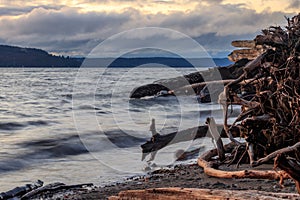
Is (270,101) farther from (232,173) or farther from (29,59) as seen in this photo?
(29,59)

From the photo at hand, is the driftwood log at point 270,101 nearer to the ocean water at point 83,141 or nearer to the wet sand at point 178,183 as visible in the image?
the wet sand at point 178,183

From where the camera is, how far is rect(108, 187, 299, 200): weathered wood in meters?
3.88

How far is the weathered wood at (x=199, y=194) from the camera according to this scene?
12.7 ft

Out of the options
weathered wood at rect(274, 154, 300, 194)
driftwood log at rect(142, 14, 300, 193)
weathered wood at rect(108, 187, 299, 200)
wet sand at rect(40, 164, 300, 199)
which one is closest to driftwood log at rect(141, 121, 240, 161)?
wet sand at rect(40, 164, 300, 199)

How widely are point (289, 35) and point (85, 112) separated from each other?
54.7ft

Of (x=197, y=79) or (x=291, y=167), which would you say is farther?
(x=197, y=79)

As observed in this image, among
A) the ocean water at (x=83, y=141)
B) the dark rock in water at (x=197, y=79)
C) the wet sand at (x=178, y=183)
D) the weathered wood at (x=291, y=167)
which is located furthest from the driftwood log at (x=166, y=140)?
the dark rock in water at (x=197, y=79)

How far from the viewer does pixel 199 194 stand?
13.5ft

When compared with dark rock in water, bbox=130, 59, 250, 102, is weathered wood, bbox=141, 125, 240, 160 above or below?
below

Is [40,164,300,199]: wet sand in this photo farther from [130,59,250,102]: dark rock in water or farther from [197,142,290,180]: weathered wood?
[130,59,250,102]: dark rock in water

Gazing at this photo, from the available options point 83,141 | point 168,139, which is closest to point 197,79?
point 83,141

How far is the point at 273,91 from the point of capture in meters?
7.50

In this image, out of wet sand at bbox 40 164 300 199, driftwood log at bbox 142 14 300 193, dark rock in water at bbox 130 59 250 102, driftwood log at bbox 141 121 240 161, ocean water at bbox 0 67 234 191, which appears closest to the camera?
wet sand at bbox 40 164 300 199

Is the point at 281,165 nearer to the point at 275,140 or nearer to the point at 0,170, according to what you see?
the point at 275,140
